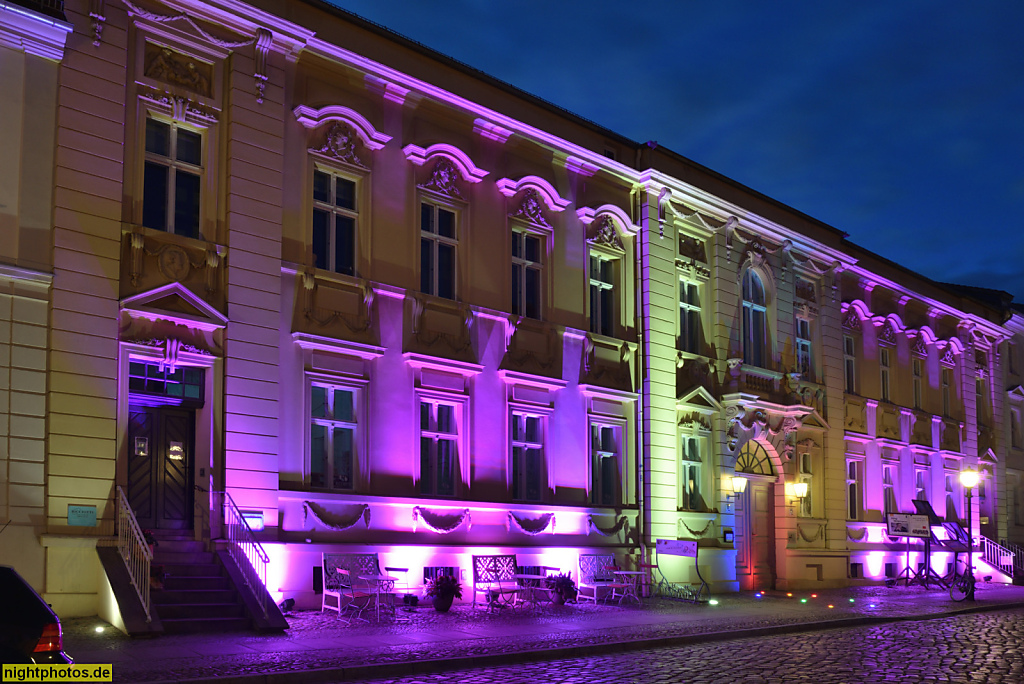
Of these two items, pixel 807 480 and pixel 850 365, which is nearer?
pixel 807 480

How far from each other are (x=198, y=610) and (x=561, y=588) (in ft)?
26.6

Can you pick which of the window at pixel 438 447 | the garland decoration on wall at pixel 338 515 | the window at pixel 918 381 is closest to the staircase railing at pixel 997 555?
the window at pixel 918 381

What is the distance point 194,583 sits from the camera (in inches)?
625

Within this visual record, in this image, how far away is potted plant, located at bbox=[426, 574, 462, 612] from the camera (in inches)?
750

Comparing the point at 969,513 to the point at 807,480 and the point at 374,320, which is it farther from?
the point at 374,320

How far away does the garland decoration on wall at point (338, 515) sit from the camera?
1867cm

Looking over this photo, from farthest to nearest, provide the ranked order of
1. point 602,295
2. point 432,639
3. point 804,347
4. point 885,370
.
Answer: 1. point 885,370
2. point 804,347
3. point 602,295
4. point 432,639

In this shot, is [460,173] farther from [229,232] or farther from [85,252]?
[85,252]

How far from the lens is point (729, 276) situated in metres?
28.7

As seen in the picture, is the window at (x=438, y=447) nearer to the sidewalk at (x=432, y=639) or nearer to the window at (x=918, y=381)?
the sidewalk at (x=432, y=639)

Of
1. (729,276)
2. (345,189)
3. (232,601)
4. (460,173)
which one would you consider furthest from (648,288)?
(232,601)

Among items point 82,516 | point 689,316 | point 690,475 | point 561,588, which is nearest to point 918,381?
point 689,316

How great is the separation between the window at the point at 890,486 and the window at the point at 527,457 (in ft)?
54.7

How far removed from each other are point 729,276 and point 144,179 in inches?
657
